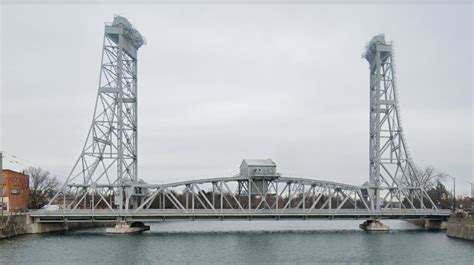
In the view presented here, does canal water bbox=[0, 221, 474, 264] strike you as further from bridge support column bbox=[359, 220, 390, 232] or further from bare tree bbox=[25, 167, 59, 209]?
bare tree bbox=[25, 167, 59, 209]

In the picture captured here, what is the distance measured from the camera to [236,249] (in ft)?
171

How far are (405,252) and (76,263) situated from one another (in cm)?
3129

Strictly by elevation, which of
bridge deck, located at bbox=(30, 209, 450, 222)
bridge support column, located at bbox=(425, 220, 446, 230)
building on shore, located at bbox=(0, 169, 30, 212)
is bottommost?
bridge support column, located at bbox=(425, 220, 446, 230)

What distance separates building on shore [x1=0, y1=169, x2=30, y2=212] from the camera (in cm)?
7888

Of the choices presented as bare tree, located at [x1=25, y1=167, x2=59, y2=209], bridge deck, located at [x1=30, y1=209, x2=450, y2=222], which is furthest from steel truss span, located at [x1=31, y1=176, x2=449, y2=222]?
bare tree, located at [x1=25, y1=167, x2=59, y2=209]

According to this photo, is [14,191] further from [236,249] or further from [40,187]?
[236,249]

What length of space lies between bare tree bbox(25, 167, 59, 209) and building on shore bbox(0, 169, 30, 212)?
619cm

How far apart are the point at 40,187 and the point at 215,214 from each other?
5986cm

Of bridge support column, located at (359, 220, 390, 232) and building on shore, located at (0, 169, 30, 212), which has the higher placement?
building on shore, located at (0, 169, 30, 212)

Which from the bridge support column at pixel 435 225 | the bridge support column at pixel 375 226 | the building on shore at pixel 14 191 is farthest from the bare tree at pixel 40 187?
the bridge support column at pixel 435 225

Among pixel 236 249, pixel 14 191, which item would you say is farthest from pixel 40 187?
pixel 236 249

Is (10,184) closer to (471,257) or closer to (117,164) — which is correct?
(117,164)

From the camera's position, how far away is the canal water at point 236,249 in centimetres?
4369

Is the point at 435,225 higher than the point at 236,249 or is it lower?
lower
